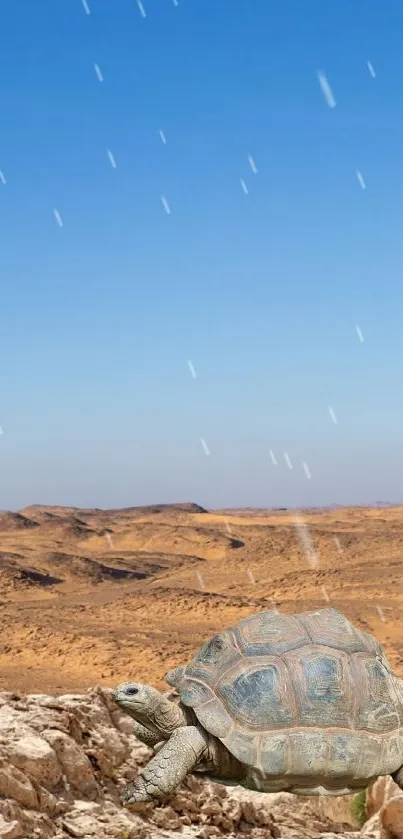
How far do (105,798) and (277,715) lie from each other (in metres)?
1.68

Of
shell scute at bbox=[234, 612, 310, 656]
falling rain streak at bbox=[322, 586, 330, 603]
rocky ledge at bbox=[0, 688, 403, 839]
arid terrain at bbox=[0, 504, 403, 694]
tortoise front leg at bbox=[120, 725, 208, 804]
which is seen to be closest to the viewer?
tortoise front leg at bbox=[120, 725, 208, 804]

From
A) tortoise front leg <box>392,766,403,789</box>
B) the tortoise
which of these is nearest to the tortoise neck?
the tortoise

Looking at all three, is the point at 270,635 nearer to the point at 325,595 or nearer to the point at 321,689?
the point at 321,689

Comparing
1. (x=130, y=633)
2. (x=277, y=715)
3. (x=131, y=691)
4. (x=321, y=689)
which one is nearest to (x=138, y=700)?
(x=131, y=691)

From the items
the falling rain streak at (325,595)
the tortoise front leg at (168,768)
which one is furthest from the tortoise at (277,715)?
the falling rain streak at (325,595)

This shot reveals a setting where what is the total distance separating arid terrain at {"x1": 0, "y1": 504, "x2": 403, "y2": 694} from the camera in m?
15.9

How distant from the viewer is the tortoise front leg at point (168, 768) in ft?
16.9

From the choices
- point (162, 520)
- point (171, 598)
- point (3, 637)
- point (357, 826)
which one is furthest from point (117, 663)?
point (162, 520)

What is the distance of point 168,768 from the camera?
517 cm

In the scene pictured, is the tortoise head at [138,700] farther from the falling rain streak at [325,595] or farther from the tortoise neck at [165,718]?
the falling rain streak at [325,595]

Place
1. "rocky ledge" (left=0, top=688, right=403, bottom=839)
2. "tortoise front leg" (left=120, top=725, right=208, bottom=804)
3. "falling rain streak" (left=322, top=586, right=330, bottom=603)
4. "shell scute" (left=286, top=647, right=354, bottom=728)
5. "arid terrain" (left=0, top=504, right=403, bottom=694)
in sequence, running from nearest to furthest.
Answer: "tortoise front leg" (left=120, top=725, right=208, bottom=804) < "shell scute" (left=286, top=647, right=354, bottom=728) < "rocky ledge" (left=0, top=688, right=403, bottom=839) < "arid terrain" (left=0, top=504, right=403, bottom=694) < "falling rain streak" (left=322, top=586, right=330, bottom=603)

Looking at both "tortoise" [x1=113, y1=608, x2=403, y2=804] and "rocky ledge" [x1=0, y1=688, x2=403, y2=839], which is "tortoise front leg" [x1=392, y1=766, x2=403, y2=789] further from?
"rocky ledge" [x1=0, y1=688, x2=403, y2=839]

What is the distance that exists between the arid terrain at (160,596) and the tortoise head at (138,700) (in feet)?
29.2

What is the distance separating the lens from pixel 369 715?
17.9ft
